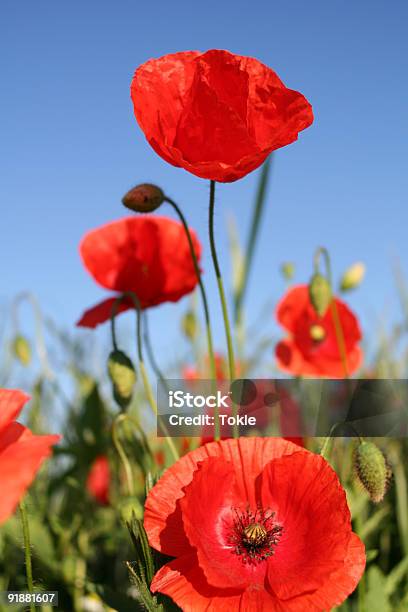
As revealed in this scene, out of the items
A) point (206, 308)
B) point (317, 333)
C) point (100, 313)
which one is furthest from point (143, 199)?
point (317, 333)

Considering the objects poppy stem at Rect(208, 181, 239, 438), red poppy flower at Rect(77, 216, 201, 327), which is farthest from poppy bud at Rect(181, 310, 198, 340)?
poppy stem at Rect(208, 181, 239, 438)

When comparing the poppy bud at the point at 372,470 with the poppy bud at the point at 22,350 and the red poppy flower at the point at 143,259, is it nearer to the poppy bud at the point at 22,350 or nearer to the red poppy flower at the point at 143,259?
the red poppy flower at the point at 143,259

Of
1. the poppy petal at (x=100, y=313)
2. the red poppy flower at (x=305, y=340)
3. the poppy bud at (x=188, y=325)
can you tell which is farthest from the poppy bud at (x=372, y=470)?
the poppy bud at (x=188, y=325)

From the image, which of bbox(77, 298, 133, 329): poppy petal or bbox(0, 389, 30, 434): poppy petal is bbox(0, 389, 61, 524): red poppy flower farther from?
bbox(77, 298, 133, 329): poppy petal

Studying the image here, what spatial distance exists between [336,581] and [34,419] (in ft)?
3.21

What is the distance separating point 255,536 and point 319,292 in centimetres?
51

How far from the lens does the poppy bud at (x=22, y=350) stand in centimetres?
152

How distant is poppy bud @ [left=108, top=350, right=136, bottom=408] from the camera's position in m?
0.81

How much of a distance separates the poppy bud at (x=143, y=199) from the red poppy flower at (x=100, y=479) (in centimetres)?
81

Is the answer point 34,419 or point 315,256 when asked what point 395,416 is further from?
point 34,419

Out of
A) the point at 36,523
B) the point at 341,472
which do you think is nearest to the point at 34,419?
the point at 36,523

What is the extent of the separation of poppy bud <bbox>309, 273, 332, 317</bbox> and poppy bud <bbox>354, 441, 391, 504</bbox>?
376 mm

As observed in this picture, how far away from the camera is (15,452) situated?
0.45 metres

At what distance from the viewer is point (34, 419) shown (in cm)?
139
